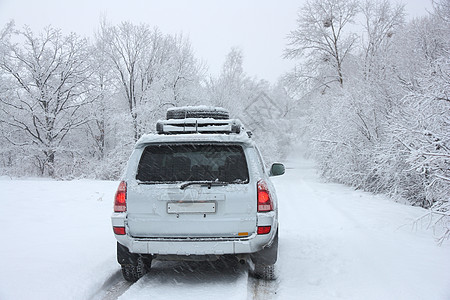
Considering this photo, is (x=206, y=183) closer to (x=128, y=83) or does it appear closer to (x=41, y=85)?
(x=41, y=85)

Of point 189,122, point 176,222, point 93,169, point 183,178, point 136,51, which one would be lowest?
point 93,169

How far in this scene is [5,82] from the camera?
23.0 m

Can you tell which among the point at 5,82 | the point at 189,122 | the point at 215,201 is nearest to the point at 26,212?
the point at 189,122

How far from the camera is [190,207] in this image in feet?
11.9

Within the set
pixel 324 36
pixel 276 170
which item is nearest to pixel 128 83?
pixel 324 36

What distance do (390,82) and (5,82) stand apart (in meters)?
23.2

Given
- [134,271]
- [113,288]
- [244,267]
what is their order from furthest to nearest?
[244,267], [134,271], [113,288]

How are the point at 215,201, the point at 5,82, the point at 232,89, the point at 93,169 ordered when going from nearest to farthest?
the point at 215,201, the point at 93,169, the point at 5,82, the point at 232,89

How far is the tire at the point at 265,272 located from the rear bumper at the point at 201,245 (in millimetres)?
491

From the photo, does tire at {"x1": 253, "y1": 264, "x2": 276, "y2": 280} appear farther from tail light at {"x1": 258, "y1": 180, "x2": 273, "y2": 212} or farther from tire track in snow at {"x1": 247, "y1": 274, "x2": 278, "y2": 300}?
tail light at {"x1": 258, "y1": 180, "x2": 273, "y2": 212}

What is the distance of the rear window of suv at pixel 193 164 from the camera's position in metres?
3.76

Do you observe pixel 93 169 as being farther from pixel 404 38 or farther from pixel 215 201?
pixel 215 201

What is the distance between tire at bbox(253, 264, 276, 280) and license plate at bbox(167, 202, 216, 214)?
3.35 ft

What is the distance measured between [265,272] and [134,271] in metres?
1.55
